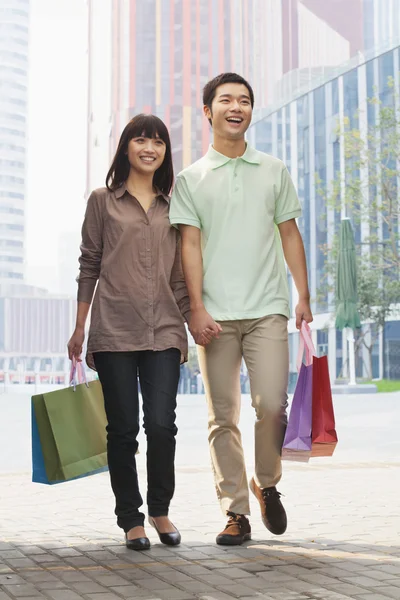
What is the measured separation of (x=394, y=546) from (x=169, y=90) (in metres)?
104

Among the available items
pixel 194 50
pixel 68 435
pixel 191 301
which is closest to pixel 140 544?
pixel 68 435

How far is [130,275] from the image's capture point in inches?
147

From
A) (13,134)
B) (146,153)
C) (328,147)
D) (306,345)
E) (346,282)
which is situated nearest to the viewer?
(146,153)

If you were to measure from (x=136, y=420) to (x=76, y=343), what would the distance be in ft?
1.23

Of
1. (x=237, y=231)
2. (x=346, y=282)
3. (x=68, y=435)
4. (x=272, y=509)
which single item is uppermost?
(x=346, y=282)

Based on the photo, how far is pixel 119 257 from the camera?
12.3ft

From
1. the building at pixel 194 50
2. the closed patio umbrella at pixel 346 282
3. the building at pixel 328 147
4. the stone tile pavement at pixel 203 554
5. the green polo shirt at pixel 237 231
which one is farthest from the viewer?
the building at pixel 194 50

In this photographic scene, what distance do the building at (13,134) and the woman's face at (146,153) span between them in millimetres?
126509

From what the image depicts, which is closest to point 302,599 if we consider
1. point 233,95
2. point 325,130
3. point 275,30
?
point 233,95

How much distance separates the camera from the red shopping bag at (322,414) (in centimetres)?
375

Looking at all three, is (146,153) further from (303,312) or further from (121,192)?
(303,312)

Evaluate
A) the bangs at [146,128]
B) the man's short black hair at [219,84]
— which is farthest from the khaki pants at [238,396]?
the man's short black hair at [219,84]

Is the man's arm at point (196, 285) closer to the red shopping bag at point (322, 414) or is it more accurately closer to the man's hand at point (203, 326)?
the man's hand at point (203, 326)

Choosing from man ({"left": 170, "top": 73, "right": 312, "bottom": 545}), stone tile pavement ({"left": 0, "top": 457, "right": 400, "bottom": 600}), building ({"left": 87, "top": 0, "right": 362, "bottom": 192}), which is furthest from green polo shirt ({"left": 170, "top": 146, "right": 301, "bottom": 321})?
building ({"left": 87, "top": 0, "right": 362, "bottom": 192})
